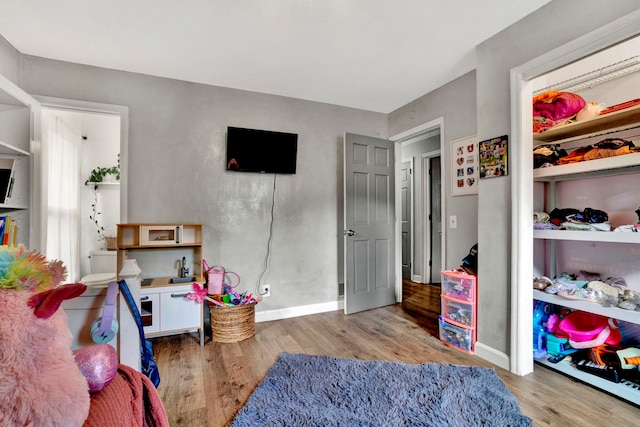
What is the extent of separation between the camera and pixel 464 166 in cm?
283

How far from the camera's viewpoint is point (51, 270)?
0.83 meters

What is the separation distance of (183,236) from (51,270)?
2104 millimetres

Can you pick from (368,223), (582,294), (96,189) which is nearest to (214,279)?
(368,223)

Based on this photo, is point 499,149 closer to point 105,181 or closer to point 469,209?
point 469,209

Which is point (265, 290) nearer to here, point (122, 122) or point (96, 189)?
point (122, 122)

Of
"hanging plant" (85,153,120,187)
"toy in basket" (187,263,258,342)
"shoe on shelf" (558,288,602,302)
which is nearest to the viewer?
"shoe on shelf" (558,288,602,302)

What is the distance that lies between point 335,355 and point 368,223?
160 cm

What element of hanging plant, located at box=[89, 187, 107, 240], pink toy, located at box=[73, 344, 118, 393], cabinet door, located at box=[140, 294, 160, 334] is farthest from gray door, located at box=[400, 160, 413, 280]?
pink toy, located at box=[73, 344, 118, 393]

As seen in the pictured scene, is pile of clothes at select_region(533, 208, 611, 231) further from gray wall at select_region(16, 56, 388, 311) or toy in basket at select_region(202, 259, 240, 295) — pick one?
toy in basket at select_region(202, 259, 240, 295)

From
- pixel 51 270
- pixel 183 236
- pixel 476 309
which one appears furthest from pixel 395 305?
pixel 51 270

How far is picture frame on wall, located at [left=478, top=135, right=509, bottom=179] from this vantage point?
2.16 meters

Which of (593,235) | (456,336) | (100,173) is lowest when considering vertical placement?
(456,336)

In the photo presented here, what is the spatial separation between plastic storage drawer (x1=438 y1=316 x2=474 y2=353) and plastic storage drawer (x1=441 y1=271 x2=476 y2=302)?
0.82ft

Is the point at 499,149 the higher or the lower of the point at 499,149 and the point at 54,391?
the higher
